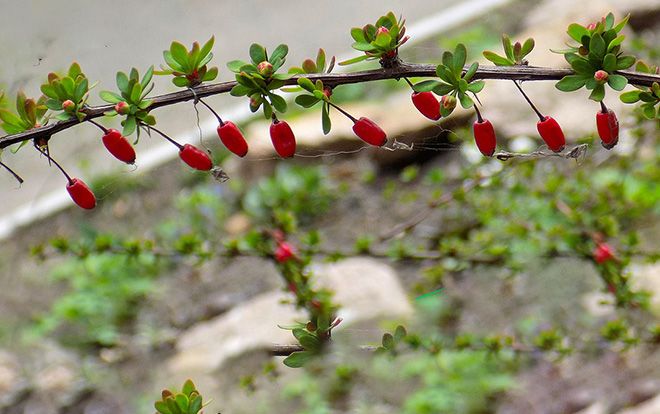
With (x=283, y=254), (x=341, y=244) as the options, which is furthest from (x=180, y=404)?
(x=341, y=244)

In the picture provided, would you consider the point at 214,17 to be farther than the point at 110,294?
Yes

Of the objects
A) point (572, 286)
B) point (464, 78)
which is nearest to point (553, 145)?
point (464, 78)

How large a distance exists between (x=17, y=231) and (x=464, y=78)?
2.84 m

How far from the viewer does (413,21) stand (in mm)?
3730

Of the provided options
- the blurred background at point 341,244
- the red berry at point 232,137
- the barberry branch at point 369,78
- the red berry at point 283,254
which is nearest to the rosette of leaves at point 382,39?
the barberry branch at point 369,78

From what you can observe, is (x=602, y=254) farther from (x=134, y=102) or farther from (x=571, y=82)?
(x=134, y=102)

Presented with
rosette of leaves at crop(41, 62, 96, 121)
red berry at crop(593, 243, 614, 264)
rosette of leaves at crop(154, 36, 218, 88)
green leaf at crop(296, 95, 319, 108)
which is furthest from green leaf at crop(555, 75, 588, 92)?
red berry at crop(593, 243, 614, 264)

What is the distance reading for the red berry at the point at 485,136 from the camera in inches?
30.7

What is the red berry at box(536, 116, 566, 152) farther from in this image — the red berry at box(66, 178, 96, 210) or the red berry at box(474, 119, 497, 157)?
the red berry at box(66, 178, 96, 210)

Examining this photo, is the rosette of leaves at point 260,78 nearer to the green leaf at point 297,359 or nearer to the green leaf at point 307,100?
the green leaf at point 307,100

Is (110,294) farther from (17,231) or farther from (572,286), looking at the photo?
(572,286)

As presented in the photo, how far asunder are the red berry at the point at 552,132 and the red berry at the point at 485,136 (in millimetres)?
42

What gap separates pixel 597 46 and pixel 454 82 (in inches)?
4.9

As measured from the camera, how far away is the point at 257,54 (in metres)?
0.79
